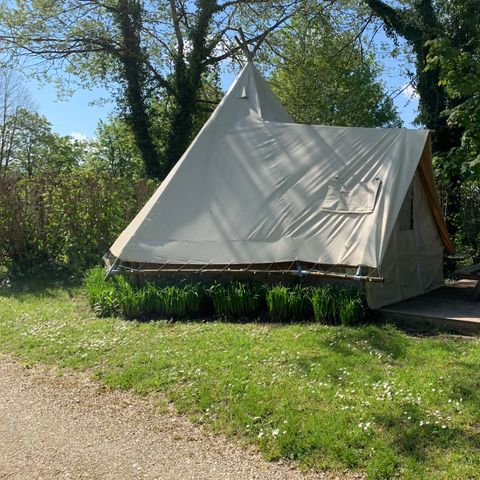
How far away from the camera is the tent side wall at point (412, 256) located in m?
8.06

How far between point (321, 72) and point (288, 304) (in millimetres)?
16402

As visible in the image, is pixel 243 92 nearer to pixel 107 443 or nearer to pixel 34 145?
pixel 107 443

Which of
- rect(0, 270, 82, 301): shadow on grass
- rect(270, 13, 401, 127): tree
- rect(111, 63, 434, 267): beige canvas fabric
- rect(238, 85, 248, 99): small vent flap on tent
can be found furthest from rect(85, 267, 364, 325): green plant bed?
rect(270, 13, 401, 127): tree

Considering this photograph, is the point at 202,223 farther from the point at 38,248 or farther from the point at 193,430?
the point at 38,248

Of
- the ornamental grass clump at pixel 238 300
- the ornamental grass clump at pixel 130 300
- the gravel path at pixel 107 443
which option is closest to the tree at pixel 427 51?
the ornamental grass clump at pixel 238 300

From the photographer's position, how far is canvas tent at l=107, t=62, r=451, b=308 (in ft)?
25.4

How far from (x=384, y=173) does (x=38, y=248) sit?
8.06 m

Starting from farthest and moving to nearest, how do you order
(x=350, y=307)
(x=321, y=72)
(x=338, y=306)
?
1. (x=321, y=72)
2. (x=338, y=306)
3. (x=350, y=307)

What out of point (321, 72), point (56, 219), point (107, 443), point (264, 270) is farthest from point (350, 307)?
point (321, 72)

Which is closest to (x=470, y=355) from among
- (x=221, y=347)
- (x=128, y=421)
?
(x=221, y=347)

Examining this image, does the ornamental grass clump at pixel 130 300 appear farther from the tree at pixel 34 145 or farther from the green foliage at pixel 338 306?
the tree at pixel 34 145

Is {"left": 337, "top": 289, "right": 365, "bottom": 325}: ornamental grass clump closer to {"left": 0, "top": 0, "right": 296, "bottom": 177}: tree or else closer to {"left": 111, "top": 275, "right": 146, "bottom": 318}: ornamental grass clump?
{"left": 111, "top": 275, "right": 146, "bottom": 318}: ornamental grass clump

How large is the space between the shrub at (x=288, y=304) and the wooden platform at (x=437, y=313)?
101 centimetres

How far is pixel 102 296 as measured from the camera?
8648 mm
